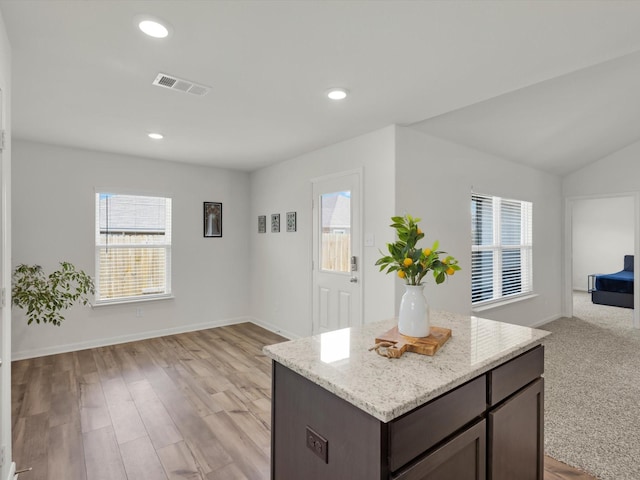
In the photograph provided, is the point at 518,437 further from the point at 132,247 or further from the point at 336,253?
the point at 132,247

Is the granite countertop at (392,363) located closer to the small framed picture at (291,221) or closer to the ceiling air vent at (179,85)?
the ceiling air vent at (179,85)

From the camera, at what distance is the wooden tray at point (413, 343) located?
1433 mm

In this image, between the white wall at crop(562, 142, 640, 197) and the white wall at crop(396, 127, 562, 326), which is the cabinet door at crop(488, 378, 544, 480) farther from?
the white wall at crop(562, 142, 640, 197)

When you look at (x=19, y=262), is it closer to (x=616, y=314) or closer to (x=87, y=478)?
(x=87, y=478)

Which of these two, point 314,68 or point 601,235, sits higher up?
point 314,68

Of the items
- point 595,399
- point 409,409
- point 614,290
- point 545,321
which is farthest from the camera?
point 614,290

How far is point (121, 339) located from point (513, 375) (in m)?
4.56

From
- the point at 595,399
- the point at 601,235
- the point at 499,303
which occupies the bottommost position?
the point at 595,399

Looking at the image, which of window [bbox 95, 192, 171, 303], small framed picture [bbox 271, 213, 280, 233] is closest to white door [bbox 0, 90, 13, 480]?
window [bbox 95, 192, 171, 303]

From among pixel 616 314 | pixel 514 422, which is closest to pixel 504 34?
pixel 514 422

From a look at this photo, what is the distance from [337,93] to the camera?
8.86 ft

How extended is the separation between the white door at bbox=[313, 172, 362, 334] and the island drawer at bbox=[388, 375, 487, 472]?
7.84ft

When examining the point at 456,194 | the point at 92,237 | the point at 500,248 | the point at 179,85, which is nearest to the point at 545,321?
the point at 500,248

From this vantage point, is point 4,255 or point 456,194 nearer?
point 4,255
